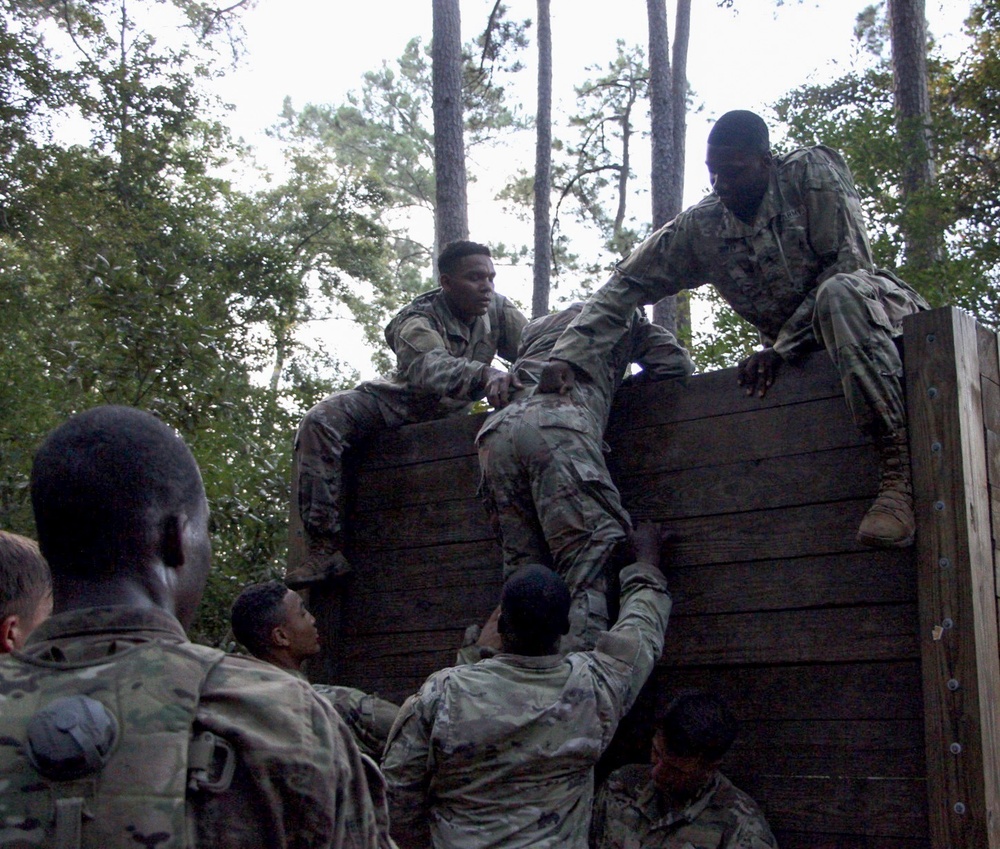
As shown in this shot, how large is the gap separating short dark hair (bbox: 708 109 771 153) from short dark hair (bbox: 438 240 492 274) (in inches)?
69.7

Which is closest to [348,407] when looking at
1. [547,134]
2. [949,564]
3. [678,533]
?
[678,533]

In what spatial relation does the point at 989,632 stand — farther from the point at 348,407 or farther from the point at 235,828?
the point at 348,407

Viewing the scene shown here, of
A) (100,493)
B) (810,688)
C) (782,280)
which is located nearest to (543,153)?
(782,280)

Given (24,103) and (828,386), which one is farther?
(24,103)

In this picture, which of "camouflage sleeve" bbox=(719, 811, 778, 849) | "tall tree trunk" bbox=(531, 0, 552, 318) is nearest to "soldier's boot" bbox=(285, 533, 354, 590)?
"camouflage sleeve" bbox=(719, 811, 778, 849)

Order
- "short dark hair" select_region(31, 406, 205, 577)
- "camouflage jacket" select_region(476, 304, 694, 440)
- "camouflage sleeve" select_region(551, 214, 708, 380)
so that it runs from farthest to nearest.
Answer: "camouflage sleeve" select_region(551, 214, 708, 380), "camouflage jacket" select_region(476, 304, 694, 440), "short dark hair" select_region(31, 406, 205, 577)

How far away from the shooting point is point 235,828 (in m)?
1.54

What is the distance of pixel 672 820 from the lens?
3873 mm

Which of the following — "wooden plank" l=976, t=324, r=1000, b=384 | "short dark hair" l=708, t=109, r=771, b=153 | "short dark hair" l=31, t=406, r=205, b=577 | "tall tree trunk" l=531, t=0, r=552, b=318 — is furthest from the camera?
"tall tree trunk" l=531, t=0, r=552, b=318

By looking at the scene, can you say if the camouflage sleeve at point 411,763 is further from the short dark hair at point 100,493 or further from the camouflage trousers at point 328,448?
the camouflage trousers at point 328,448

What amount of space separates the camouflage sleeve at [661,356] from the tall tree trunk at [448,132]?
866cm

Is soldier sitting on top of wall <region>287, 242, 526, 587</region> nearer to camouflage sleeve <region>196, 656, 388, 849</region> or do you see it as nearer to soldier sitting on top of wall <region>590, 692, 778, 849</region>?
soldier sitting on top of wall <region>590, 692, 778, 849</region>

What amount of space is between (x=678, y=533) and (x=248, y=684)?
3092 mm

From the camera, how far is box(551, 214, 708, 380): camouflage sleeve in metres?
4.91
